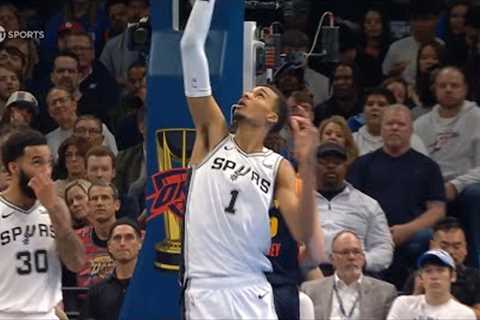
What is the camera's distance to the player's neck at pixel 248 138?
9.35m

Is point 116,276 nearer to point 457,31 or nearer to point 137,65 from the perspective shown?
point 137,65

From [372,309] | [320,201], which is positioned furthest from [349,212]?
[372,309]

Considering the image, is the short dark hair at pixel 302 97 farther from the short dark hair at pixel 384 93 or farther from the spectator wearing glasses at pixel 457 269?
the spectator wearing glasses at pixel 457 269

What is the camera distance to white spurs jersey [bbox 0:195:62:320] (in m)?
9.80

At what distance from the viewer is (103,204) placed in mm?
13117

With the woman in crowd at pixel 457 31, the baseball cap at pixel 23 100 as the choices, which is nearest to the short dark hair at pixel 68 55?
the baseball cap at pixel 23 100

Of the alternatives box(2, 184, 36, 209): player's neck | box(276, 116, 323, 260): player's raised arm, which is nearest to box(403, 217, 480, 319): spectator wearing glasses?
box(276, 116, 323, 260): player's raised arm

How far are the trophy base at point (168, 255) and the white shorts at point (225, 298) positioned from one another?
95.8 inches

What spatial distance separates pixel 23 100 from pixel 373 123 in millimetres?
3164

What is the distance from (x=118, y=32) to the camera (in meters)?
16.7

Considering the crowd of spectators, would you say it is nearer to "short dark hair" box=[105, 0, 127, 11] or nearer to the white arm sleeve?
"short dark hair" box=[105, 0, 127, 11]

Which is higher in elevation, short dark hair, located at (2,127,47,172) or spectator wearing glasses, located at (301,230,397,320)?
short dark hair, located at (2,127,47,172)

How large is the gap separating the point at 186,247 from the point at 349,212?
3.61m

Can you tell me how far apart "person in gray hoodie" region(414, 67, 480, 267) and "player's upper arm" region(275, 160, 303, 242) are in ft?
14.2
